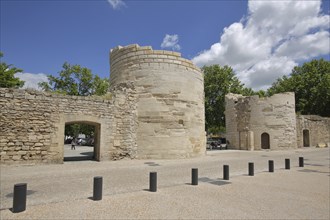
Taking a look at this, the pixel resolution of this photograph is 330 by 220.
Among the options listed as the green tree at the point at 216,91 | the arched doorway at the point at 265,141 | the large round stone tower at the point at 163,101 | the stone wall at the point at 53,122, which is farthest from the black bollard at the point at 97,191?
the green tree at the point at 216,91

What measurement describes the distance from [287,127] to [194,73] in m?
13.3

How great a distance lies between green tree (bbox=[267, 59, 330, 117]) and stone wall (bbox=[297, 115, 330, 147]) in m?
3.62

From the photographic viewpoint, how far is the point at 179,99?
13.3 m

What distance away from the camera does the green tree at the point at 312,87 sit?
3119 cm

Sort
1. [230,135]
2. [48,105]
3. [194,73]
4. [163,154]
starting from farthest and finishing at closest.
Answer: [230,135], [194,73], [163,154], [48,105]

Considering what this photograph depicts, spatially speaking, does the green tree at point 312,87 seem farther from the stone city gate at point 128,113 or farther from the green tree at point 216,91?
the stone city gate at point 128,113

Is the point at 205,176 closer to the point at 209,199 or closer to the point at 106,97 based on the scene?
the point at 209,199

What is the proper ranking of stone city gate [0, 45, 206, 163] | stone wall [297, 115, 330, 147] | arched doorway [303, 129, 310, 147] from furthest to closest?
arched doorway [303, 129, 310, 147]
stone wall [297, 115, 330, 147]
stone city gate [0, 45, 206, 163]

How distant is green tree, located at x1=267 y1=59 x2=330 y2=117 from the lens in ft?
102

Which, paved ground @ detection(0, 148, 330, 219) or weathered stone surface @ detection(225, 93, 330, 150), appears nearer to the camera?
paved ground @ detection(0, 148, 330, 219)

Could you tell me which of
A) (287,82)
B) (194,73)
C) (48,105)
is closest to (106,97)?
(48,105)

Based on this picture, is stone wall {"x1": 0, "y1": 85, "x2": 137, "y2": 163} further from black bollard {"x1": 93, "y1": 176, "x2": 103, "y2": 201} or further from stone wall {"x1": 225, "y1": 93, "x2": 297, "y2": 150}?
stone wall {"x1": 225, "y1": 93, "x2": 297, "y2": 150}

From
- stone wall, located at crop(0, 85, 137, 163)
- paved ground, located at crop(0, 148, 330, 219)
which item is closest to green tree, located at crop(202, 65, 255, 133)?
stone wall, located at crop(0, 85, 137, 163)

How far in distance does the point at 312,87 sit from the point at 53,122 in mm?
33974
